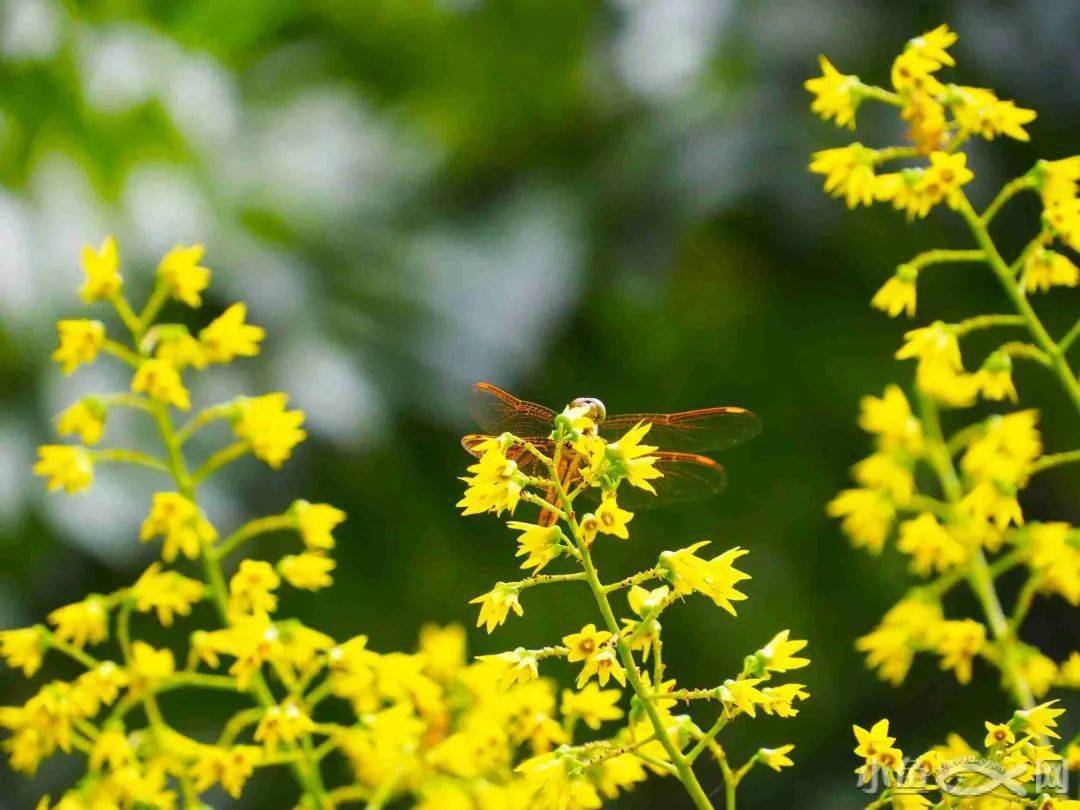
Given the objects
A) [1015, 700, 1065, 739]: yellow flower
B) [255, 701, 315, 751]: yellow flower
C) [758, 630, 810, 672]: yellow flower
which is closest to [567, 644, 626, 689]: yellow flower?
[758, 630, 810, 672]: yellow flower

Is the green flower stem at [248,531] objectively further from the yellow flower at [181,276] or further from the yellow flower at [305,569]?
the yellow flower at [181,276]

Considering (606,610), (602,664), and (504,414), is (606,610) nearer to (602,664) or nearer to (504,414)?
(602,664)

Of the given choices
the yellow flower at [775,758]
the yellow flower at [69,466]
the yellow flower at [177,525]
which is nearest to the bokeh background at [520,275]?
the yellow flower at [69,466]

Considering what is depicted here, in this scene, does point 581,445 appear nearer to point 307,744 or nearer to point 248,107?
point 307,744

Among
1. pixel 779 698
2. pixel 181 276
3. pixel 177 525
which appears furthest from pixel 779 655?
pixel 181 276

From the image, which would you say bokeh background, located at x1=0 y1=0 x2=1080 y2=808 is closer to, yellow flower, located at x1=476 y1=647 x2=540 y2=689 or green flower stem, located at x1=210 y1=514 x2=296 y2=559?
green flower stem, located at x1=210 y1=514 x2=296 y2=559

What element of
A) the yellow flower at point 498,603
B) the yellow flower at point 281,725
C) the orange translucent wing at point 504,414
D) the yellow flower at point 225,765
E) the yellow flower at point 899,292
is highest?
the yellow flower at point 899,292

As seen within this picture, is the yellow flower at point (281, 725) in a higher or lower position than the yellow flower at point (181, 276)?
lower
